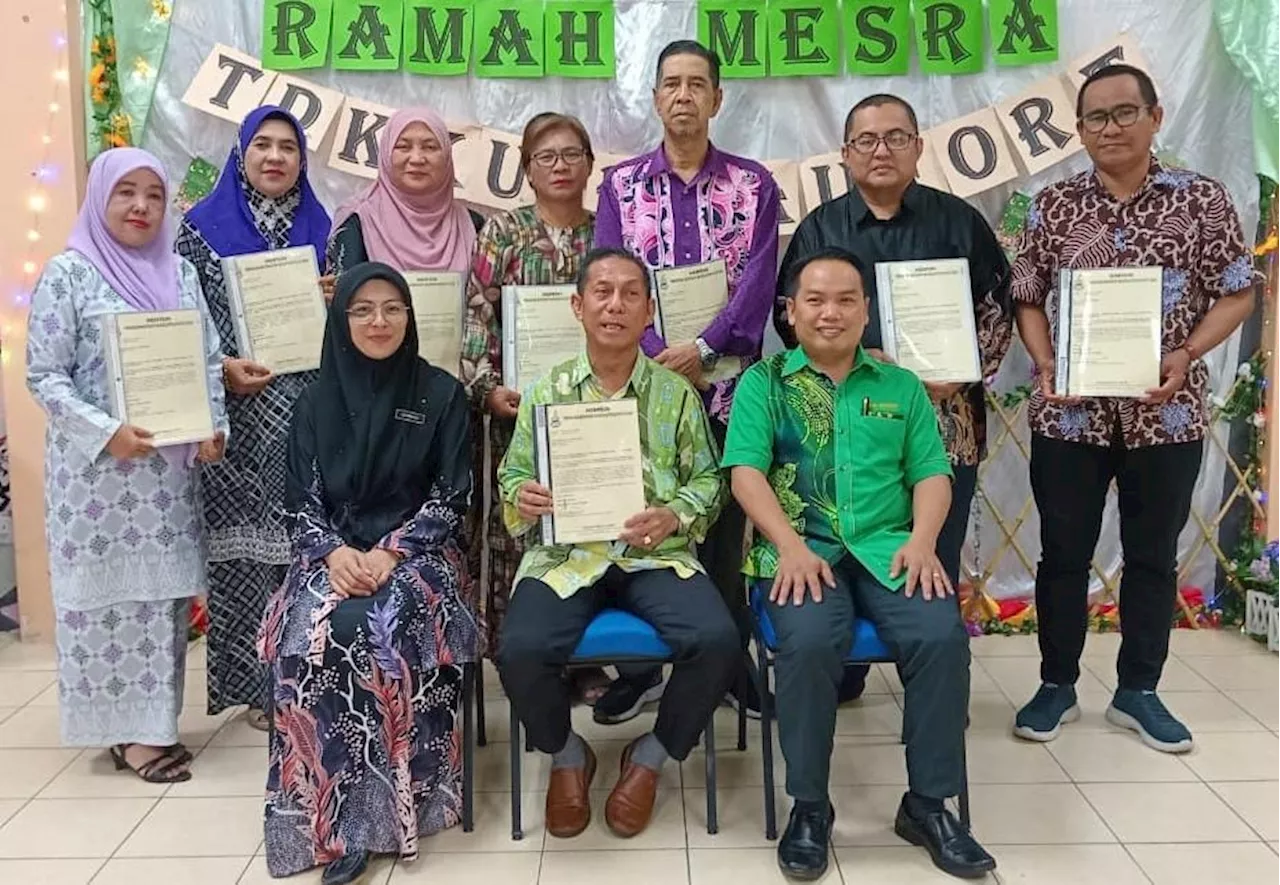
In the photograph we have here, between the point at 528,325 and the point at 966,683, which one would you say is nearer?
the point at 966,683

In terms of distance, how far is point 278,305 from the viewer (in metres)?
2.56

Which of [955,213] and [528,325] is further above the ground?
[955,213]

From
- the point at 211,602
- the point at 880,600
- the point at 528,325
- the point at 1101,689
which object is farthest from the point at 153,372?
the point at 1101,689

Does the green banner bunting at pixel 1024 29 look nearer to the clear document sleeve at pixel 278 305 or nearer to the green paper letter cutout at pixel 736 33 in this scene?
the green paper letter cutout at pixel 736 33

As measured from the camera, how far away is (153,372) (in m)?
2.38

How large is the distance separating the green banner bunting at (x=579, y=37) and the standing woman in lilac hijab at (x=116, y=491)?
1323mm

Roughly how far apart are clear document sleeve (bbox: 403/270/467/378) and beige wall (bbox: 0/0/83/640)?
59.0 inches

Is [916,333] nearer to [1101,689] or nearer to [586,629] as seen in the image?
[586,629]

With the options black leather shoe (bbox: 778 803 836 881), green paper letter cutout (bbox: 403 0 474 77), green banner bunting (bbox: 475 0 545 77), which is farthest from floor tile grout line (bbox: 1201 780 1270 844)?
green paper letter cutout (bbox: 403 0 474 77)

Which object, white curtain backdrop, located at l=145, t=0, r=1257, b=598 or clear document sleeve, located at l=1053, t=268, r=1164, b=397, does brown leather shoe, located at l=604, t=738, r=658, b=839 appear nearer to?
clear document sleeve, located at l=1053, t=268, r=1164, b=397

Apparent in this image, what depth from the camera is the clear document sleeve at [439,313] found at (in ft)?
8.47

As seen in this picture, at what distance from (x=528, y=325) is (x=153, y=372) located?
83 cm

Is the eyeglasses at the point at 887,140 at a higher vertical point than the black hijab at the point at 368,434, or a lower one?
higher

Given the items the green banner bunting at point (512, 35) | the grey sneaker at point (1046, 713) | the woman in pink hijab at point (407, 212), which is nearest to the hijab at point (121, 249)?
the woman in pink hijab at point (407, 212)
